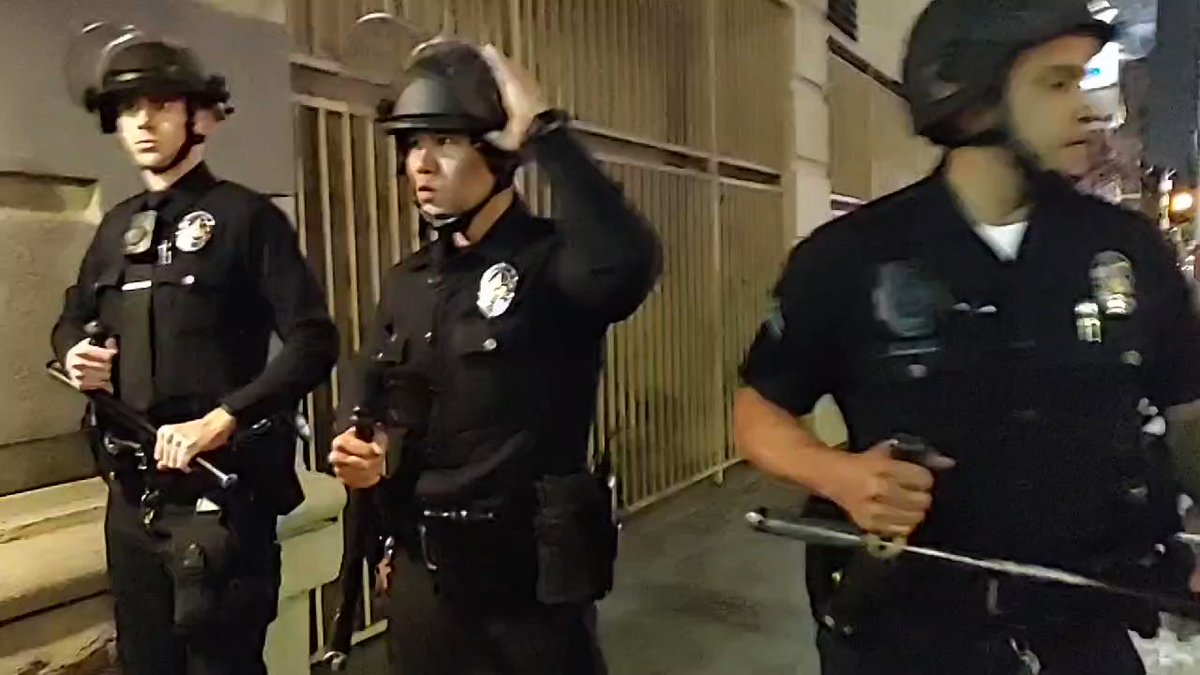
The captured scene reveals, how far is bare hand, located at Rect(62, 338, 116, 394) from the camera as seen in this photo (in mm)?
1237

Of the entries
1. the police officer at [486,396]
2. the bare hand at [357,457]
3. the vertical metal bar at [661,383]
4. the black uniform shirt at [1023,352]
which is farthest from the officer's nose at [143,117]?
the vertical metal bar at [661,383]

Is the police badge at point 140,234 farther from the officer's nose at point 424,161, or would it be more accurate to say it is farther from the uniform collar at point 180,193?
the officer's nose at point 424,161

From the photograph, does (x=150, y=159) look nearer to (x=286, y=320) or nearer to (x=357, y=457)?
(x=286, y=320)

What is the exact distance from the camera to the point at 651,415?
7.61 ft

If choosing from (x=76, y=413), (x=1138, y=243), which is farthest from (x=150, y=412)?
(x=1138, y=243)

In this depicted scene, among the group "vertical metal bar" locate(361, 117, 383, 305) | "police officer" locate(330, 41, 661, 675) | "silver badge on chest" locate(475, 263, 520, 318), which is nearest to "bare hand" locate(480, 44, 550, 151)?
"police officer" locate(330, 41, 661, 675)

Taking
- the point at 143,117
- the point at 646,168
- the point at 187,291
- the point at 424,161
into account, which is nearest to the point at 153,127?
the point at 143,117

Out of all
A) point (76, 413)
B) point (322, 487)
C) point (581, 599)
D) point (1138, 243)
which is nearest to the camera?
point (1138, 243)

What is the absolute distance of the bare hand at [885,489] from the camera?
3.22 feet

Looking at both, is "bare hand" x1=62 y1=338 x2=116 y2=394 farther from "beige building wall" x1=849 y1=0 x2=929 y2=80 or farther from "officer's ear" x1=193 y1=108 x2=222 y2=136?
"beige building wall" x1=849 y1=0 x2=929 y2=80

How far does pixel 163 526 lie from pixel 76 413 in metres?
0.28

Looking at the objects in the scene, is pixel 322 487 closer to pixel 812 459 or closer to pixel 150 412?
pixel 150 412

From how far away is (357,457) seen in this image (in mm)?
1203

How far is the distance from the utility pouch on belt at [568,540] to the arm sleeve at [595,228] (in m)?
0.19
